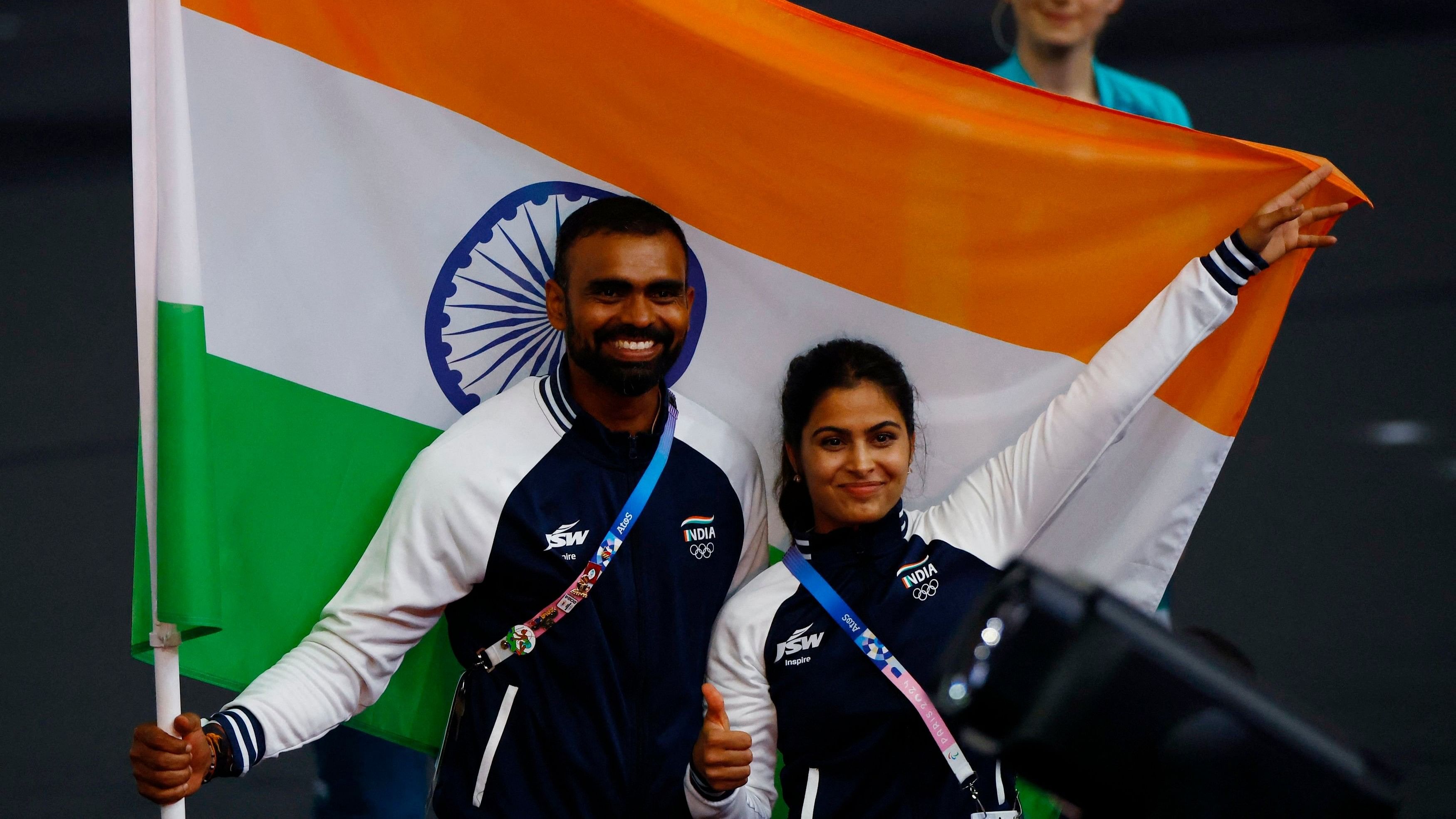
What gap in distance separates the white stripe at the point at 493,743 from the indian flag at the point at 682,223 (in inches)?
12.9

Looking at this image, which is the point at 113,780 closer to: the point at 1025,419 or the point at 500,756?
the point at 500,756

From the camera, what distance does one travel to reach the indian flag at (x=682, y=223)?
2721 millimetres

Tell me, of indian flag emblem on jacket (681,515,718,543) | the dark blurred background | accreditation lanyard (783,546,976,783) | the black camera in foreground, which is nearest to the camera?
the black camera in foreground

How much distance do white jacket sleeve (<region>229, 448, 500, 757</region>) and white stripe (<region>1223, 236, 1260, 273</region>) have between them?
1.39 meters

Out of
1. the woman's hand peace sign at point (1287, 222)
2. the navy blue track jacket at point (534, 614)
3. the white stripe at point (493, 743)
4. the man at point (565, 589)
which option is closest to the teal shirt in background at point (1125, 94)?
the woman's hand peace sign at point (1287, 222)

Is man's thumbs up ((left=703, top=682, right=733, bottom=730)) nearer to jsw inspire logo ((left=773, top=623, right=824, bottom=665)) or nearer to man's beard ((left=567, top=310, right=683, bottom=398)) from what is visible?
jsw inspire logo ((left=773, top=623, right=824, bottom=665))

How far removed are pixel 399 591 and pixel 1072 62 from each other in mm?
1865

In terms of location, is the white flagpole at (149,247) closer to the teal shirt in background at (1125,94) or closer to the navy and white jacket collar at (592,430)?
the navy and white jacket collar at (592,430)

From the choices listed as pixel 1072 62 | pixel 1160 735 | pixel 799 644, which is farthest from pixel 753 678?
pixel 1072 62

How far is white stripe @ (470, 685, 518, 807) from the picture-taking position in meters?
2.55

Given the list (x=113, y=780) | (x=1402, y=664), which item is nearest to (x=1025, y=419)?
(x=1402, y=664)

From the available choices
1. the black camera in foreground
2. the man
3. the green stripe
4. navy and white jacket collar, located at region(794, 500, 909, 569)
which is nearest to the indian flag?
the green stripe

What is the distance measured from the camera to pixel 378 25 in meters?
2.74

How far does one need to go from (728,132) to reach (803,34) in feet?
0.76
